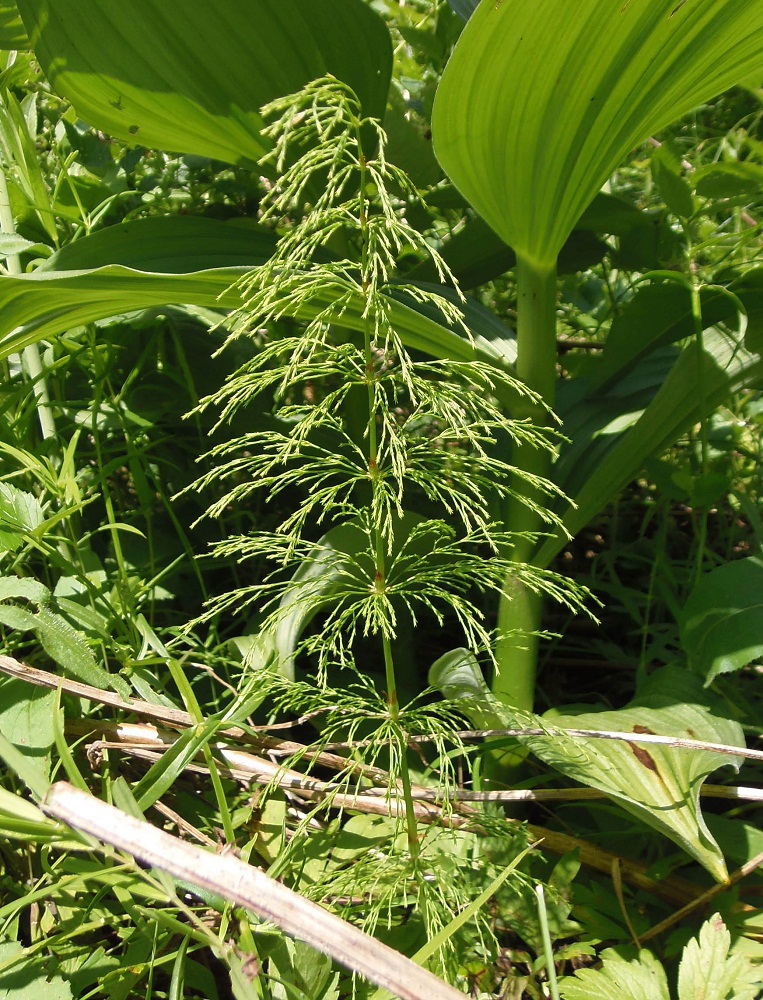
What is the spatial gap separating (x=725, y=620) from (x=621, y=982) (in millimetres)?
397

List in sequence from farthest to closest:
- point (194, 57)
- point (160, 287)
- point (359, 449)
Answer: point (194, 57)
point (160, 287)
point (359, 449)

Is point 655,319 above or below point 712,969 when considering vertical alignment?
above

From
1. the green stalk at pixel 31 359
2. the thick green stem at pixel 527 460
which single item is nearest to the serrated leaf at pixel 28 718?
the green stalk at pixel 31 359

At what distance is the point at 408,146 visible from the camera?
1.34m

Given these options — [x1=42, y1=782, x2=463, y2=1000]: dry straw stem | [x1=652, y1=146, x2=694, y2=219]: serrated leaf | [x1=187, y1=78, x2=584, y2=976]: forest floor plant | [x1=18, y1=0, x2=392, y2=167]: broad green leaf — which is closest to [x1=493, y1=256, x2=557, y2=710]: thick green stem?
[x1=187, y1=78, x2=584, y2=976]: forest floor plant

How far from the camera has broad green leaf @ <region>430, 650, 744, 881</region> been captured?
0.80 metres

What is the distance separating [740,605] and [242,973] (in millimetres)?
657

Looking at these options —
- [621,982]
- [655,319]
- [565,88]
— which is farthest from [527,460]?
[621,982]

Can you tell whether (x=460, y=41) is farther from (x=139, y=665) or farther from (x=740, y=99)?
(x=740, y=99)

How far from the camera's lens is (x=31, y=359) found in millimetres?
1214

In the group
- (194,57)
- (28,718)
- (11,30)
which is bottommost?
(28,718)

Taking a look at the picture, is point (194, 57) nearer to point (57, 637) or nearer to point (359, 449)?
point (359, 449)

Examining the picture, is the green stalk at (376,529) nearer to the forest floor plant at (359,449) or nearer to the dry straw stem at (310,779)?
the forest floor plant at (359,449)

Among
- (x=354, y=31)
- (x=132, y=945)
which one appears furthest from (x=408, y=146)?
(x=132, y=945)
